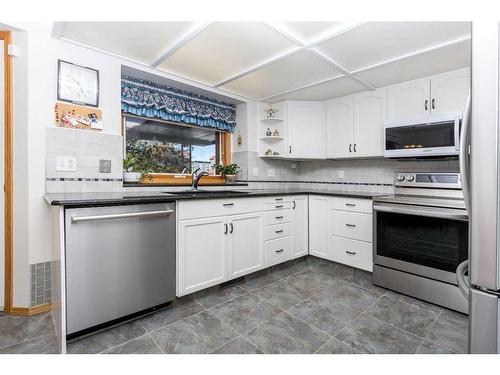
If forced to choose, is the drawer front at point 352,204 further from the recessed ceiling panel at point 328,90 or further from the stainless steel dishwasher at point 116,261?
the stainless steel dishwasher at point 116,261

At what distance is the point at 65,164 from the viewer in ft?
6.70

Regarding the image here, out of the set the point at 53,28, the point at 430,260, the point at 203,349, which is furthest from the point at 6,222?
the point at 430,260

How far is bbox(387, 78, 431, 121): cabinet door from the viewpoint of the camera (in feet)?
8.54

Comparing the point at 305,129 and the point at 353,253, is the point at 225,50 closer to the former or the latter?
the point at 305,129

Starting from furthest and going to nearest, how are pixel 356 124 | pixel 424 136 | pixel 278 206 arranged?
pixel 356 124 < pixel 278 206 < pixel 424 136

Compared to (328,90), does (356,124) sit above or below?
below

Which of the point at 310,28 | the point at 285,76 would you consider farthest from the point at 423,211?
the point at 285,76

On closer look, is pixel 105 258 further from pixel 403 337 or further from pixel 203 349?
pixel 403 337

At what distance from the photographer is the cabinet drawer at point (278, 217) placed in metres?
2.72

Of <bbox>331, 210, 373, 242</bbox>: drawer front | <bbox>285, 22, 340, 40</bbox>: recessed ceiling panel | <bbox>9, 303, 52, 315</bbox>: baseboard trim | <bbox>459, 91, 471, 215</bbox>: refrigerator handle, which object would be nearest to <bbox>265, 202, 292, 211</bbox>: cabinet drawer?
<bbox>331, 210, 373, 242</bbox>: drawer front

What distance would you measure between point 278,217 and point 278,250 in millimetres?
352

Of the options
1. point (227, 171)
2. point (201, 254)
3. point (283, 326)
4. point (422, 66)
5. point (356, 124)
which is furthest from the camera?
point (227, 171)

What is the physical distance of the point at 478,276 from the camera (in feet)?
2.69

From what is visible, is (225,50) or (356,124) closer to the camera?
(225,50)
